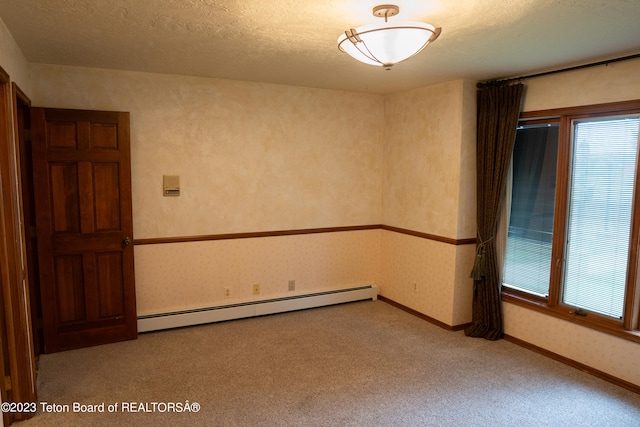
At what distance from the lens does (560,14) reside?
2328mm

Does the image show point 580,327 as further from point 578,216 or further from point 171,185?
point 171,185

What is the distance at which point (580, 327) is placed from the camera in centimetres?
348

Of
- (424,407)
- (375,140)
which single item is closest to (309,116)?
(375,140)

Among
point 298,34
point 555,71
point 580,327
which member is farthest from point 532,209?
point 298,34

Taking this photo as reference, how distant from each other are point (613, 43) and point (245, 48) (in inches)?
99.1

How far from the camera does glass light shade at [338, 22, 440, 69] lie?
2125 mm

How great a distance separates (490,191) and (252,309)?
271cm

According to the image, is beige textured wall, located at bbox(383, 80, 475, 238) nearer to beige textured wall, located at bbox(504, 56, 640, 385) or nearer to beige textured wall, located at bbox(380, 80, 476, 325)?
beige textured wall, located at bbox(380, 80, 476, 325)

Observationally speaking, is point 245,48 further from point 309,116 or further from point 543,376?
point 543,376

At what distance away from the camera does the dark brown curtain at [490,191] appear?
390cm

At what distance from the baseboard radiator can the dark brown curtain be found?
1.44 meters

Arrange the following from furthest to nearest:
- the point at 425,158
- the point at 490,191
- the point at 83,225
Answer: the point at 425,158 → the point at 490,191 → the point at 83,225

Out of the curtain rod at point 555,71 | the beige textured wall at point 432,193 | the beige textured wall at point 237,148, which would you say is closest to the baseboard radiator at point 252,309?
the beige textured wall at point 432,193

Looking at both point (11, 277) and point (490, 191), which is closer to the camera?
point (11, 277)
